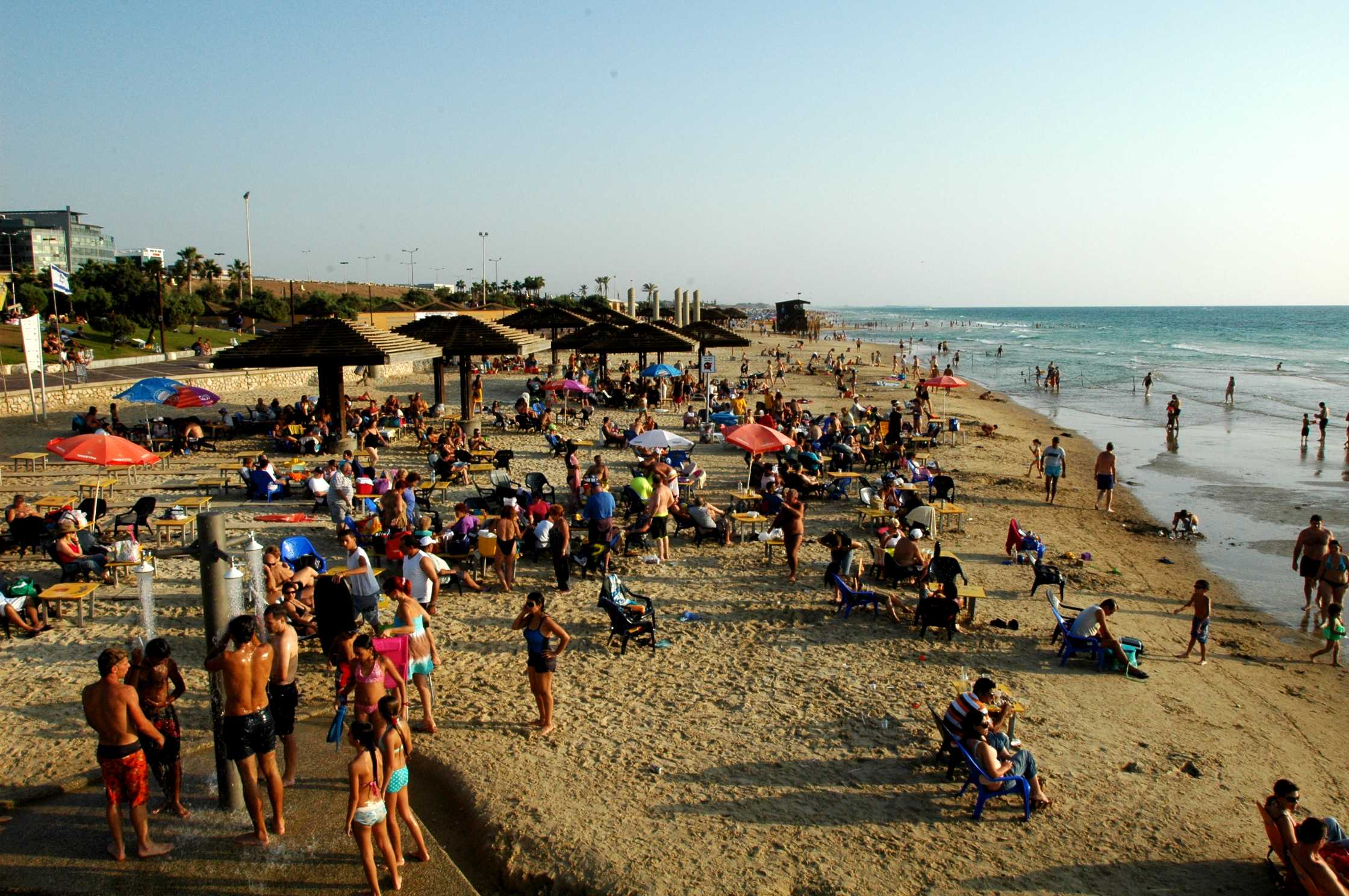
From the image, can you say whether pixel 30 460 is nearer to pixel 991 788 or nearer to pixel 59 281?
pixel 59 281

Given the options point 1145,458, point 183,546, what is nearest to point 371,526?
point 183,546

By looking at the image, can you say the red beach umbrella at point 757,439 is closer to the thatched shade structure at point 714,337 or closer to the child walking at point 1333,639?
the child walking at point 1333,639

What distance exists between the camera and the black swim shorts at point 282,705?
559cm

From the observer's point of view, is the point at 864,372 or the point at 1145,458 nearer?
the point at 1145,458

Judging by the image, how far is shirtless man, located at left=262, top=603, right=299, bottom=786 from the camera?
5508mm

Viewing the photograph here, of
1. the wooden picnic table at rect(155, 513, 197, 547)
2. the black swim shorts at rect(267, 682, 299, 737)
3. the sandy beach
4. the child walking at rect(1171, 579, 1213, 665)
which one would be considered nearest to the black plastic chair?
the wooden picnic table at rect(155, 513, 197, 547)

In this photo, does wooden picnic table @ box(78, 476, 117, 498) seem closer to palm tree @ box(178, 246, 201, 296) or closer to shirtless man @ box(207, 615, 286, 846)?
shirtless man @ box(207, 615, 286, 846)

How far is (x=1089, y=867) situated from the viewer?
17.5ft

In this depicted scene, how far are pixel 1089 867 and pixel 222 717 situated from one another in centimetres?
545

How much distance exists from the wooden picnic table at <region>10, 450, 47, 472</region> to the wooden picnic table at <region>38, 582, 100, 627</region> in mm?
7755

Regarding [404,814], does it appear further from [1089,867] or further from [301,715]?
[1089,867]

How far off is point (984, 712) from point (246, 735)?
4847 millimetres

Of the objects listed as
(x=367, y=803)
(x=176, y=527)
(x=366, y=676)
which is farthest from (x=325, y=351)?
(x=367, y=803)

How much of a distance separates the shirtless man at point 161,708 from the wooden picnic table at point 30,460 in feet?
39.7
